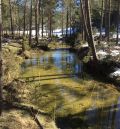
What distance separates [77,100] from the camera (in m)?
15.4

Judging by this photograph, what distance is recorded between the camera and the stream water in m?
12.5

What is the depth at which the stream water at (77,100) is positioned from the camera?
12.5 meters

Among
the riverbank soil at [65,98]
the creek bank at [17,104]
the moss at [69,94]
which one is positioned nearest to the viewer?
the creek bank at [17,104]

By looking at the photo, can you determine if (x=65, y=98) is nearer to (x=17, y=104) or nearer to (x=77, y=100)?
(x=77, y=100)

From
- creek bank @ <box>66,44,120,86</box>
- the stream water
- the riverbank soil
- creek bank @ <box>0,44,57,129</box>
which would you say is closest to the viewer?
creek bank @ <box>0,44,57,129</box>

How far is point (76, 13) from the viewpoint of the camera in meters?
63.0

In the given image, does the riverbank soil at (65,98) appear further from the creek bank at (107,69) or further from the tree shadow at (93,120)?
the creek bank at (107,69)

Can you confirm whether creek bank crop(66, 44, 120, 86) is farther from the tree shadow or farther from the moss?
the tree shadow

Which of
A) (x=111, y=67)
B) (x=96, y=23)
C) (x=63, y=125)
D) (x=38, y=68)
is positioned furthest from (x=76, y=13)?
(x=63, y=125)

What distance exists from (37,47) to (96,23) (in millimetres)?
30675

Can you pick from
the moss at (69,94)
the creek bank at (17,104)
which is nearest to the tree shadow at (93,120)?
the moss at (69,94)

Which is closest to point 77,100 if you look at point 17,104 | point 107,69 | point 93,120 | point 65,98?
point 65,98

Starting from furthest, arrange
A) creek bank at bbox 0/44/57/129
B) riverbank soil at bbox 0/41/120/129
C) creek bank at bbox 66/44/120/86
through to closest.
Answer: creek bank at bbox 66/44/120/86 < riverbank soil at bbox 0/41/120/129 < creek bank at bbox 0/44/57/129

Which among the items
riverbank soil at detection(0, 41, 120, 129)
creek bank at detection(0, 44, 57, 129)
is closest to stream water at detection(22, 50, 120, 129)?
riverbank soil at detection(0, 41, 120, 129)
